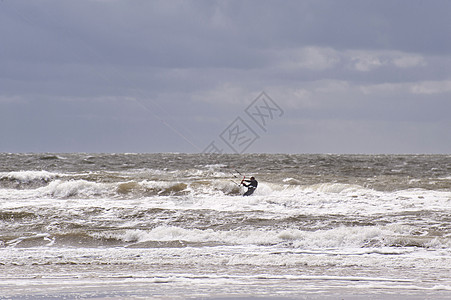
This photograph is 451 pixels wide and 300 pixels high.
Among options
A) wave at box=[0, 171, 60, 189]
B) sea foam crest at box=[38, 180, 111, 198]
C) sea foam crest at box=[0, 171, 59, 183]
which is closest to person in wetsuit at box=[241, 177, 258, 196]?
sea foam crest at box=[38, 180, 111, 198]

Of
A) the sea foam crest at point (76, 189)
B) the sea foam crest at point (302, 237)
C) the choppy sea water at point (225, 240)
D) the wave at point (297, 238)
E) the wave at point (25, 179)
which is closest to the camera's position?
the choppy sea water at point (225, 240)

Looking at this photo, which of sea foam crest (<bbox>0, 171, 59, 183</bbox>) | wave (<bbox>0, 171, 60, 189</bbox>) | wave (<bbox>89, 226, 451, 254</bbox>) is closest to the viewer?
wave (<bbox>89, 226, 451, 254</bbox>)

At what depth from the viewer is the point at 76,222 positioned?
714 inches

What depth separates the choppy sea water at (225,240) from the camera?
30.5 ft

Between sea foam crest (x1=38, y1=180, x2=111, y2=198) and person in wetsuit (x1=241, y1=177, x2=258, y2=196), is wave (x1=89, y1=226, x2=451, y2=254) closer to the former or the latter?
person in wetsuit (x1=241, y1=177, x2=258, y2=196)

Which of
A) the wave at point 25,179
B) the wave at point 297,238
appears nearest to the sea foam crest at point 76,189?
the wave at point 25,179

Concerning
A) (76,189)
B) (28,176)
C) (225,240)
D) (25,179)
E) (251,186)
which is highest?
(28,176)

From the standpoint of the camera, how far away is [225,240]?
47.5 ft

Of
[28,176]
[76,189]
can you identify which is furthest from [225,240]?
[28,176]

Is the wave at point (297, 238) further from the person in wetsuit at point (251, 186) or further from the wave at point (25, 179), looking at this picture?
the wave at point (25, 179)

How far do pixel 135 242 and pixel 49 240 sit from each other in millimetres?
2287

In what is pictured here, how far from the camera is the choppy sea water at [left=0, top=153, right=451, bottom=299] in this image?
930cm

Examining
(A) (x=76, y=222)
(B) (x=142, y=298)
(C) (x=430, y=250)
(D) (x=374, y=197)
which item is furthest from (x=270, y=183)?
(B) (x=142, y=298)

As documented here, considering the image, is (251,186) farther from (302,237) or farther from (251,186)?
(302,237)
